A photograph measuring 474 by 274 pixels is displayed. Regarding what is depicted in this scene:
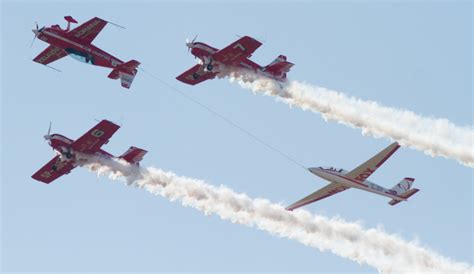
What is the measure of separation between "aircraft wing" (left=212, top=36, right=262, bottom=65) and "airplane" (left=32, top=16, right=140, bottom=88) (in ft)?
12.2

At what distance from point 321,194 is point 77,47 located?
43.5ft

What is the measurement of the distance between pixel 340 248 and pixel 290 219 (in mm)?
2684

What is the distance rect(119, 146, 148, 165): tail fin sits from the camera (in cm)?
5313

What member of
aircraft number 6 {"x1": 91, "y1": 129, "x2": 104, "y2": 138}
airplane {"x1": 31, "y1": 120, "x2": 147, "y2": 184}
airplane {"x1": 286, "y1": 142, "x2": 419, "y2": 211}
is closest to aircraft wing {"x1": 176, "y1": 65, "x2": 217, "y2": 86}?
airplane {"x1": 31, "y1": 120, "x2": 147, "y2": 184}

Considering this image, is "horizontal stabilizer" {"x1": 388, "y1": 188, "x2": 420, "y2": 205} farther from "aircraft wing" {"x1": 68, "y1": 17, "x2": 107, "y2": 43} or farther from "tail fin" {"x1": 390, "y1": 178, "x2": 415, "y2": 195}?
"aircraft wing" {"x1": 68, "y1": 17, "x2": 107, "y2": 43}

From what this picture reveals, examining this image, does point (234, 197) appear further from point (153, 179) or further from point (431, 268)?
point (431, 268)

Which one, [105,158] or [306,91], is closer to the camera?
[105,158]

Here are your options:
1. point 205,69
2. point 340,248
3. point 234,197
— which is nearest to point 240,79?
point 205,69

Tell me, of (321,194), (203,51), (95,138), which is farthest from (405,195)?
(95,138)

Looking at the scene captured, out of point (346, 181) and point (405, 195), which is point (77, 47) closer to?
point (346, 181)

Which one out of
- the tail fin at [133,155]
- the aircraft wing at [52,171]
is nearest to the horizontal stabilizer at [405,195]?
the tail fin at [133,155]

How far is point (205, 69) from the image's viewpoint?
55.5 m

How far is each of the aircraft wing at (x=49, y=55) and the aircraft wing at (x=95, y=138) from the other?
6.51 meters

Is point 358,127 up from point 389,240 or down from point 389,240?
up
